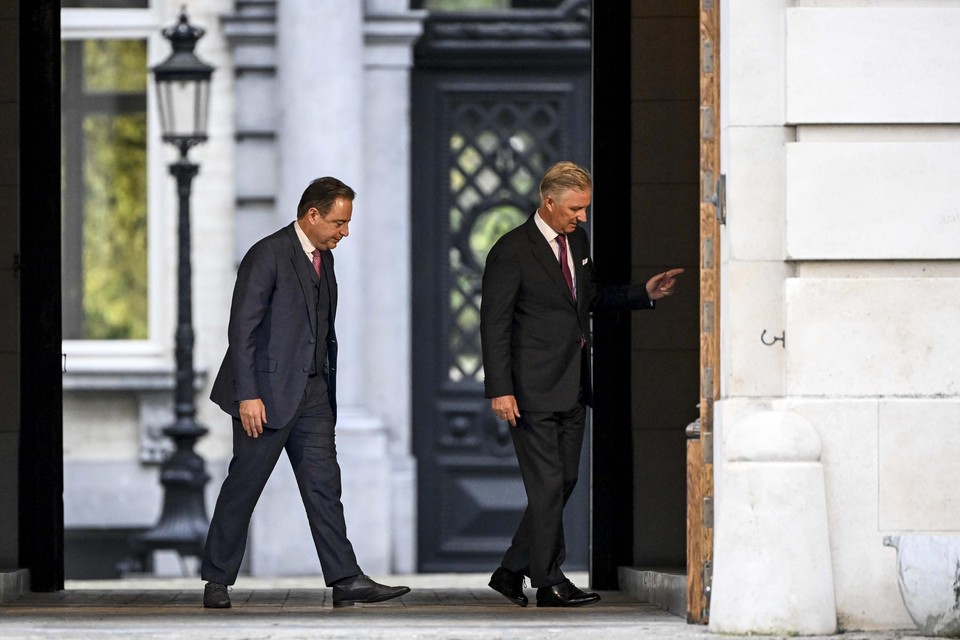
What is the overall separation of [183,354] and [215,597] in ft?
18.4

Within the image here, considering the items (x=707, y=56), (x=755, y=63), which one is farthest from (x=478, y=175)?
(x=755, y=63)

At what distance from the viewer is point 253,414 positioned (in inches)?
378

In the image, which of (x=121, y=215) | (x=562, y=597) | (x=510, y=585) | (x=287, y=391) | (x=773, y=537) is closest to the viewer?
(x=773, y=537)

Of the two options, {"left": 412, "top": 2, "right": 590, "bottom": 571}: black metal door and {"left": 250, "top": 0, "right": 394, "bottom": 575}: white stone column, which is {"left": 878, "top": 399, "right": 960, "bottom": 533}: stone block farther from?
{"left": 412, "top": 2, "right": 590, "bottom": 571}: black metal door

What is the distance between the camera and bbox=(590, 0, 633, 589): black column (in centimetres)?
1111

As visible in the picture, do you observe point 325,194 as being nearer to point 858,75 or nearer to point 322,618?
point 322,618

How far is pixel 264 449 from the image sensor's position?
31.9ft

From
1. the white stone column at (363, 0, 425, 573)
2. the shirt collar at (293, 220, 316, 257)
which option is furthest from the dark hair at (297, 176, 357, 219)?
the white stone column at (363, 0, 425, 573)

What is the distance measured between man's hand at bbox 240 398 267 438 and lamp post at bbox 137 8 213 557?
5622 mm

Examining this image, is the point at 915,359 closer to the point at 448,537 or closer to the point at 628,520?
the point at 628,520

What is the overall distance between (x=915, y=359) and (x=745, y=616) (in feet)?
4.07

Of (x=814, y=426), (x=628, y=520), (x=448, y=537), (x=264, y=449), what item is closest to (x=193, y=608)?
(x=264, y=449)

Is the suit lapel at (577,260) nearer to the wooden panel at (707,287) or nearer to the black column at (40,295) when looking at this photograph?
the wooden panel at (707,287)

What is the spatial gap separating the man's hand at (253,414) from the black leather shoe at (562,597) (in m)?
1.44
